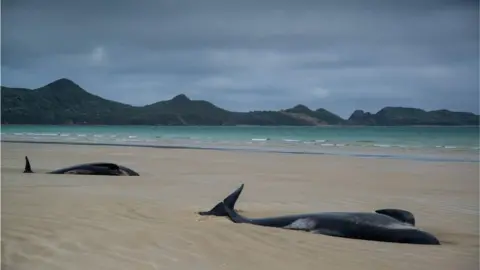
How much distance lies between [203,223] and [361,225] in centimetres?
159

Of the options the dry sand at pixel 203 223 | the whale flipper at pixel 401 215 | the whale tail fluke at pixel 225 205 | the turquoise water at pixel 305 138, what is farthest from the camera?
the turquoise water at pixel 305 138

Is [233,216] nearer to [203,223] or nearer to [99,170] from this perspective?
[203,223]

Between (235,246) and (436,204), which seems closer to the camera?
(235,246)

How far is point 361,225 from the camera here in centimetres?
556

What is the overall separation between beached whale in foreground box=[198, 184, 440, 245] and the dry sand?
0.59 feet

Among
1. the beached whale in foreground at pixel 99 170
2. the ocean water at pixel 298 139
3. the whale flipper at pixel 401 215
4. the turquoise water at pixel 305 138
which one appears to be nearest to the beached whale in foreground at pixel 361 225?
the whale flipper at pixel 401 215

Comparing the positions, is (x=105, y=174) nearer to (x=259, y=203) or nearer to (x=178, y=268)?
(x=259, y=203)

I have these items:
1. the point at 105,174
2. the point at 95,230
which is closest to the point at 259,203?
the point at 95,230

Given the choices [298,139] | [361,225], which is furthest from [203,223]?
[298,139]

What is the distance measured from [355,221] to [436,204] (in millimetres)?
2934

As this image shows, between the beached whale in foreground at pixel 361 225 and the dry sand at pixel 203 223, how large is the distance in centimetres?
18

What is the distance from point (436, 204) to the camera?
808 centimetres

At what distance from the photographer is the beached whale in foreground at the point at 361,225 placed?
17.5ft

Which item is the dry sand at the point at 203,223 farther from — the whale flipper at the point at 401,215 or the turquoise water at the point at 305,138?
the turquoise water at the point at 305,138
